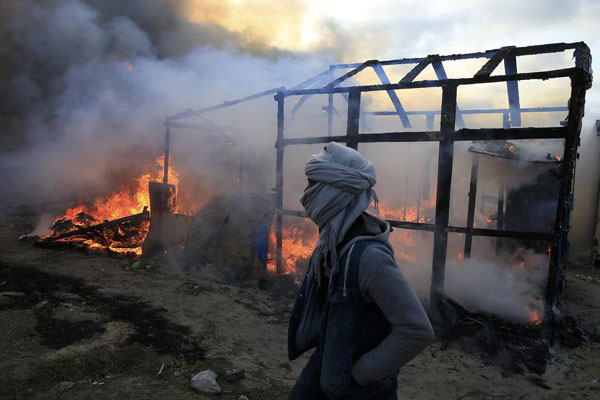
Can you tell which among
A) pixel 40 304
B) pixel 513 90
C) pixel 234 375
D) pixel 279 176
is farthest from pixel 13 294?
pixel 513 90

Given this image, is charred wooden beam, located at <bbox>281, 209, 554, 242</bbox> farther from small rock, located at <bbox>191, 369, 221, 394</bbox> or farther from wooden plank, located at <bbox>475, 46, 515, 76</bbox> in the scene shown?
small rock, located at <bbox>191, 369, 221, 394</bbox>

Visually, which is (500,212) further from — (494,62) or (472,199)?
(494,62)

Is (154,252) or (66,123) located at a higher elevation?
(66,123)

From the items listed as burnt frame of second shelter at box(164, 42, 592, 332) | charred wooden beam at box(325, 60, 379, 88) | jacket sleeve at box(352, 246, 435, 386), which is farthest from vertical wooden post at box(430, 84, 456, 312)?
jacket sleeve at box(352, 246, 435, 386)

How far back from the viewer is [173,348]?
193 inches

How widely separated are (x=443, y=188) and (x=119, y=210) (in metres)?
11.0

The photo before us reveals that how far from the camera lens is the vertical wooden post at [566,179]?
4.82 m

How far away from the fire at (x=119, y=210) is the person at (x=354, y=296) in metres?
10.0

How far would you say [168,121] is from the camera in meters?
11.0

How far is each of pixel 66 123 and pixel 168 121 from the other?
660 centimetres

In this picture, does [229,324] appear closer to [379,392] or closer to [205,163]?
[379,392]

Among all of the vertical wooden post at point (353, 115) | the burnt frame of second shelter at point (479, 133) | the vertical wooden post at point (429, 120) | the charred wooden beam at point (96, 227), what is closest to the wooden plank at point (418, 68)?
the burnt frame of second shelter at point (479, 133)

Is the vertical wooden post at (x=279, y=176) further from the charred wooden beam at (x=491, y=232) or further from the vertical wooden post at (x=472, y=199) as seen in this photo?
the vertical wooden post at (x=472, y=199)

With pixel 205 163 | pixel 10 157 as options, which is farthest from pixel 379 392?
pixel 10 157
